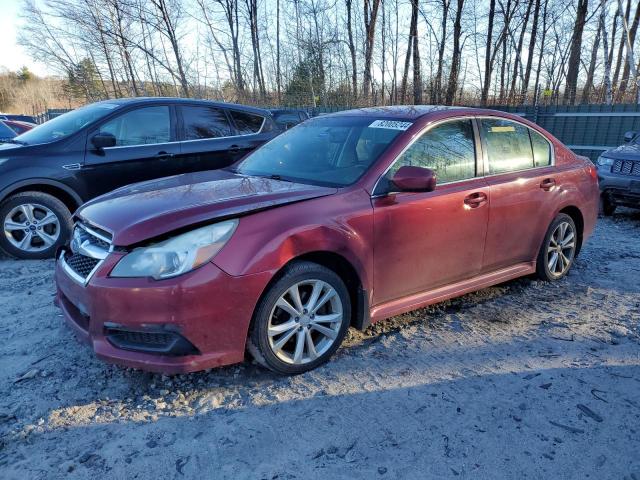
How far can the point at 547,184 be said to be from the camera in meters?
4.14

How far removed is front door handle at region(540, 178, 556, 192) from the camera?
4.10 metres

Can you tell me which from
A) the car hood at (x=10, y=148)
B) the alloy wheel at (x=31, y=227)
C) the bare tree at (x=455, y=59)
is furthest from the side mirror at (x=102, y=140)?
the bare tree at (x=455, y=59)

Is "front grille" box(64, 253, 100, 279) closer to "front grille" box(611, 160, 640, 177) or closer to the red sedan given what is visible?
the red sedan

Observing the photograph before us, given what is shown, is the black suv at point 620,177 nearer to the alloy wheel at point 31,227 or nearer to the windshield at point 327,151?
the windshield at point 327,151

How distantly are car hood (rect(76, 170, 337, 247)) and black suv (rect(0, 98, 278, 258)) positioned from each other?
2.21 m

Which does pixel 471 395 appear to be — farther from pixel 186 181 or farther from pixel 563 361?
pixel 186 181

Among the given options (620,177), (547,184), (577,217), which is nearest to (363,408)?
(547,184)

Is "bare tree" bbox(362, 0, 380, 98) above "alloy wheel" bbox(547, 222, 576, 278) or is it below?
above

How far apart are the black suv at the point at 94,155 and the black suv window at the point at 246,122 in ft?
0.30

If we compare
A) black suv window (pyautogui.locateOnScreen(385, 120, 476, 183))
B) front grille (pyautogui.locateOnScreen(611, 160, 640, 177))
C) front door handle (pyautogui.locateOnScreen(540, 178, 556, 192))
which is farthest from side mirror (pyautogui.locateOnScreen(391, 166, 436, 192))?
front grille (pyautogui.locateOnScreen(611, 160, 640, 177))

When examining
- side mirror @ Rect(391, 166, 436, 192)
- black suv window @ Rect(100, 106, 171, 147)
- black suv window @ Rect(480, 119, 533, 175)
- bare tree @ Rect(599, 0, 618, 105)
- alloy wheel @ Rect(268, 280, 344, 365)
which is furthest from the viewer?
bare tree @ Rect(599, 0, 618, 105)

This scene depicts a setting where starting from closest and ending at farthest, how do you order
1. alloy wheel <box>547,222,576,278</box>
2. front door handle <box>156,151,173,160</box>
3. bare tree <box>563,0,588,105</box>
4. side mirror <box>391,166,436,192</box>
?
side mirror <box>391,166,436,192</box>, alloy wheel <box>547,222,576,278</box>, front door handle <box>156,151,173,160</box>, bare tree <box>563,0,588,105</box>

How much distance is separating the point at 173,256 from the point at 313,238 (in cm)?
80

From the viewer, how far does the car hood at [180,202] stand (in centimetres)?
253
